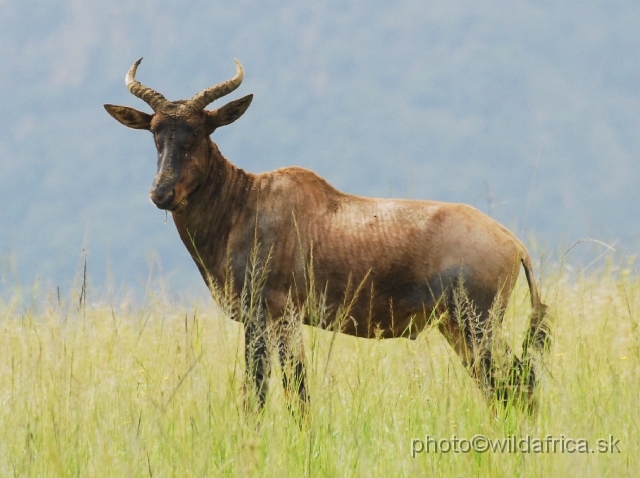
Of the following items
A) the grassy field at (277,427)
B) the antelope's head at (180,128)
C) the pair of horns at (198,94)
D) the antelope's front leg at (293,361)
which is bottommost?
the grassy field at (277,427)

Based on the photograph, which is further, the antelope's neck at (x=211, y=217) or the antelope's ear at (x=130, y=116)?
the antelope's ear at (x=130, y=116)

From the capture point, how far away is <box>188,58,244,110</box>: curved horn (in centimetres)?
745

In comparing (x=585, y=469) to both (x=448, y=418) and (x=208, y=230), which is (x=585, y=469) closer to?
(x=448, y=418)

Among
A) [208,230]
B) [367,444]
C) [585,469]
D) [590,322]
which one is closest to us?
[585,469]

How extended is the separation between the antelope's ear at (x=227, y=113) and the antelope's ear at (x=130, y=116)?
54cm

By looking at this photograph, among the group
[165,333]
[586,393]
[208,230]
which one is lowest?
[586,393]

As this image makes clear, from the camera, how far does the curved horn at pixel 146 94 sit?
7.51 meters

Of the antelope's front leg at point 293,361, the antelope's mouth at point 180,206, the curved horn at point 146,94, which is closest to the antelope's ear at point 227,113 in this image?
the curved horn at point 146,94

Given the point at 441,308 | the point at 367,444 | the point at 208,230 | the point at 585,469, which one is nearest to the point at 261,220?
the point at 208,230

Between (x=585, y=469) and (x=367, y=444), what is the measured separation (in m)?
1.38

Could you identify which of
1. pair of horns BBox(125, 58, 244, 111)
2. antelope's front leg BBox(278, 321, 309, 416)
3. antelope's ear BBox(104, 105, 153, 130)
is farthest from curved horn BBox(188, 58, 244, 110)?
antelope's front leg BBox(278, 321, 309, 416)

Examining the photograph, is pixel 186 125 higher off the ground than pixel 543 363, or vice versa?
pixel 186 125

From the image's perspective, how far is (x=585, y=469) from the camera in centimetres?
446

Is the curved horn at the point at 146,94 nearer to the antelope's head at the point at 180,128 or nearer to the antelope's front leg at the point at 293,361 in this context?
the antelope's head at the point at 180,128
